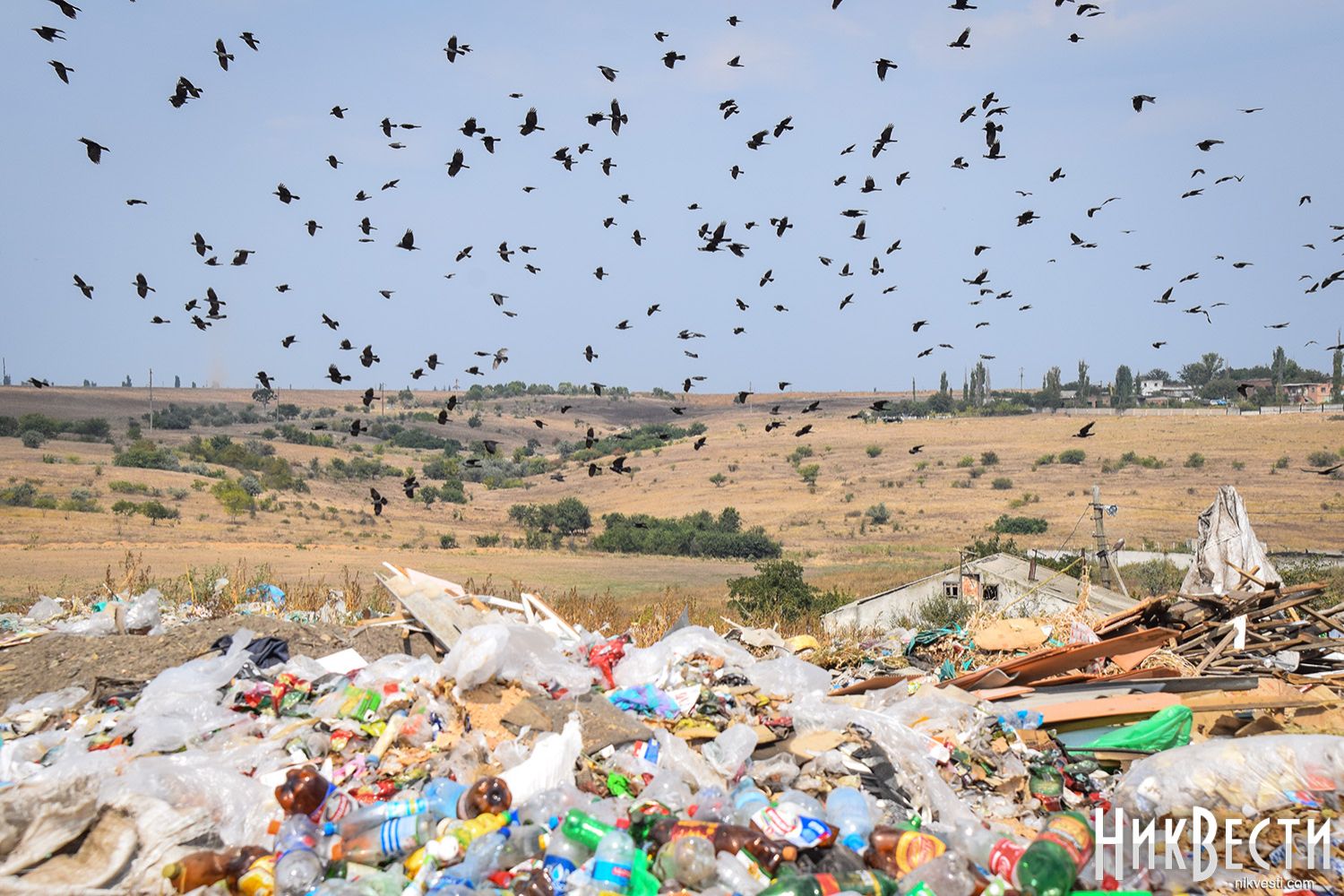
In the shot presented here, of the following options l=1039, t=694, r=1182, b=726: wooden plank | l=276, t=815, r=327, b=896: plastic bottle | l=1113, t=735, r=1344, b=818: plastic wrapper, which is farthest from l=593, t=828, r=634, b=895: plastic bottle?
l=1039, t=694, r=1182, b=726: wooden plank

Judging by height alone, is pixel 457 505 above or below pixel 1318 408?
below

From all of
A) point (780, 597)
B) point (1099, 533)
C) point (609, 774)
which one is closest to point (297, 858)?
point (609, 774)

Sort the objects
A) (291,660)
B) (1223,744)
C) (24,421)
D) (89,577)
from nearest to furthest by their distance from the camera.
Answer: (1223,744), (291,660), (89,577), (24,421)

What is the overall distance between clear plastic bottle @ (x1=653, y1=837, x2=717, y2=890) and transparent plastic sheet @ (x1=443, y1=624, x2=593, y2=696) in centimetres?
201

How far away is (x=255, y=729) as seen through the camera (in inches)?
216

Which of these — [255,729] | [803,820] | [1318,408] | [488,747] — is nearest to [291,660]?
[255,729]

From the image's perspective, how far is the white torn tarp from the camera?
9.52 m

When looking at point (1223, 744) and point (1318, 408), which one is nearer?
point (1223, 744)

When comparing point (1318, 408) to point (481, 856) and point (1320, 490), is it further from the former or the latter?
point (481, 856)

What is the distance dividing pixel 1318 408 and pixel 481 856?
57850mm

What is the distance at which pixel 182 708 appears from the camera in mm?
5543

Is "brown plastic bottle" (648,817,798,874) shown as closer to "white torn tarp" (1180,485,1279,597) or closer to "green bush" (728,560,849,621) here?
"white torn tarp" (1180,485,1279,597)

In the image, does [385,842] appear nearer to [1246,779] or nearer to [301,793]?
[301,793]

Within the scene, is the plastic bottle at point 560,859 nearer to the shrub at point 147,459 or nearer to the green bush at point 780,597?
the green bush at point 780,597
